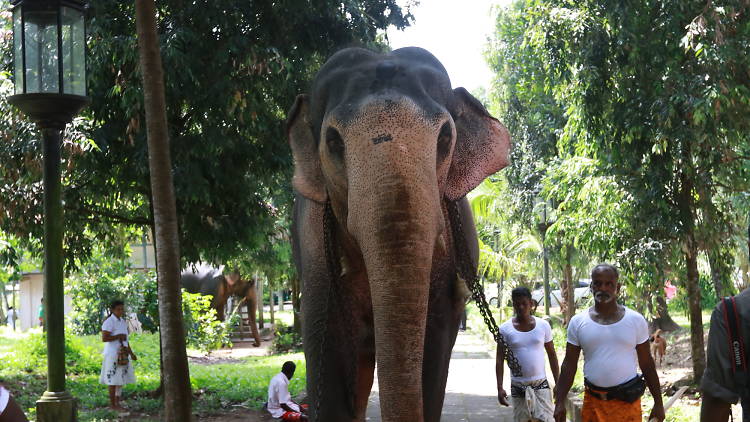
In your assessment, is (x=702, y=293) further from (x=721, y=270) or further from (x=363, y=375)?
(x=363, y=375)

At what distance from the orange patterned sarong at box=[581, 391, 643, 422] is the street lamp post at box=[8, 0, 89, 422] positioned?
3843 mm

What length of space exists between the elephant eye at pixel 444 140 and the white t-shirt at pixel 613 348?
216cm

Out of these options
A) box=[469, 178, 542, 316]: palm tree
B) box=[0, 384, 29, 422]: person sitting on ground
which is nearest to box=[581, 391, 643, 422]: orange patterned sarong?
box=[0, 384, 29, 422]: person sitting on ground

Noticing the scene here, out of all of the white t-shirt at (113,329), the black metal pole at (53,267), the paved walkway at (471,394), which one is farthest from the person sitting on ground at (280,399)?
the black metal pole at (53,267)

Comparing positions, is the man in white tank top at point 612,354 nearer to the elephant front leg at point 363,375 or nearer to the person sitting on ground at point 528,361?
the person sitting on ground at point 528,361

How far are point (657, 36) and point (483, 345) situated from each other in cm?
1425

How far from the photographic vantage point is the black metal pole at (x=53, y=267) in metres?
6.71

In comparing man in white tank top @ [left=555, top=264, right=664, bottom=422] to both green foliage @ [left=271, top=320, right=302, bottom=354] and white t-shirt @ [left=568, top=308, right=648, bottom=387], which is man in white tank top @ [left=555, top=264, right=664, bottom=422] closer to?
white t-shirt @ [left=568, top=308, right=648, bottom=387]

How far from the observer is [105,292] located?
20.7m

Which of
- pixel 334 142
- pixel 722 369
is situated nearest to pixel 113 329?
pixel 334 142

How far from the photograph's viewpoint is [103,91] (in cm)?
991

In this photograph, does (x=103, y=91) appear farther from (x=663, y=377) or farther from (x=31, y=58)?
(x=663, y=377)

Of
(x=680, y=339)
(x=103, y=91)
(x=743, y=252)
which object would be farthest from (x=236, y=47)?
(x=743, y=252)

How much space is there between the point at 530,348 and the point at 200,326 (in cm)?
1474
